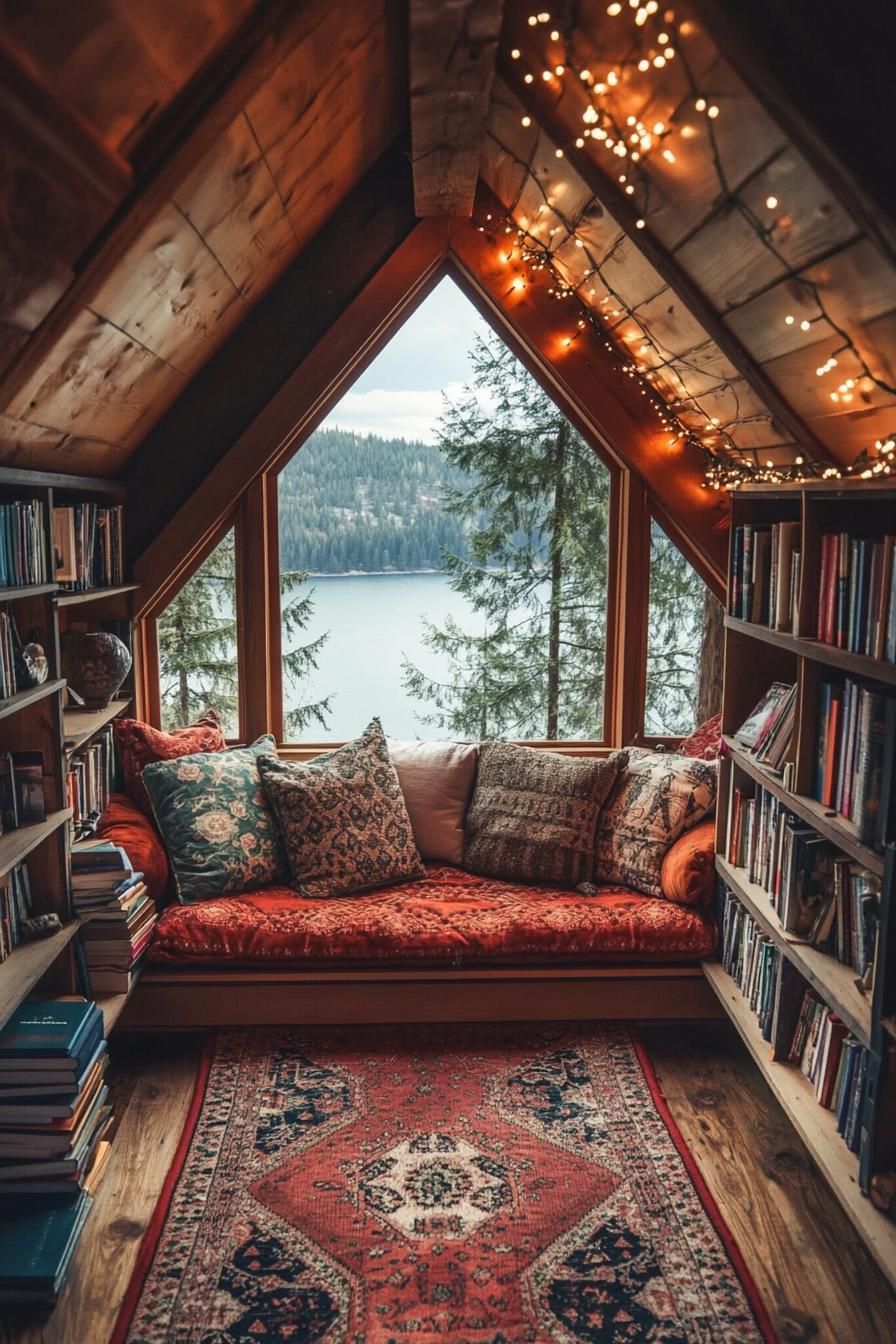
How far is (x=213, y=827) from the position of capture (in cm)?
340

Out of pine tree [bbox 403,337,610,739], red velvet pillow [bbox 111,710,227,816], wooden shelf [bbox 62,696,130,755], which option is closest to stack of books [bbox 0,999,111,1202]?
wooden shelf [bbox 62,696,130,755]

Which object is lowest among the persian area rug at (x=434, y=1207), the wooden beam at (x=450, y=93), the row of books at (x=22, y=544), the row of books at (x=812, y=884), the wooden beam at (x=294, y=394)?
the persian area rug at (x=434, y=1207)

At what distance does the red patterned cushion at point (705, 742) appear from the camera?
3.69m

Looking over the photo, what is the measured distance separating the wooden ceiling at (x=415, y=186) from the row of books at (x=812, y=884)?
986 millimetres

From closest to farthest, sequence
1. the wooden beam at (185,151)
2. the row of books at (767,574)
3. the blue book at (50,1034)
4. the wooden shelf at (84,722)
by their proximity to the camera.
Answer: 1. the wooden beam at (185,151)
2. the blue book at (50,1034)
3. the row of books at (767,574)
4. the wooden shelf at (84,722)

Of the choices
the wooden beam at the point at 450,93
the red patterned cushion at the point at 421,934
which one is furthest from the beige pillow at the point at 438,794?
the wooden beam at the point at 450,93

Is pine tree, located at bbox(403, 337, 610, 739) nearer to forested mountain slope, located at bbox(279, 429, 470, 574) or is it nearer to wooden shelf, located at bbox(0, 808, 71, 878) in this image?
forested mountain slope, located at bbox(279, 429, 470, 574)

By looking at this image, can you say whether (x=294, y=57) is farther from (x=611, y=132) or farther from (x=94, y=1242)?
(x=94, y=1242)

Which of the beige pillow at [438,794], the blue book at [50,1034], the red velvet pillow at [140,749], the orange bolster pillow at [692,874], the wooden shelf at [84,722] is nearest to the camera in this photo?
the blue book at [50,1034]

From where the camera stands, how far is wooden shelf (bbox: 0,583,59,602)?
2.38 metres

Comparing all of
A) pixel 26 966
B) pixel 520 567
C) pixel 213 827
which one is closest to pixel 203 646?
pixel 213 827

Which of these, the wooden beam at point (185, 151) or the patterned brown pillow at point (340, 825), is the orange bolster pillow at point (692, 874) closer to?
the patterned brown pillow at point (340, 825)

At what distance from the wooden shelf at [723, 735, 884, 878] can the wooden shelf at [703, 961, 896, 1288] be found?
24.2 inches

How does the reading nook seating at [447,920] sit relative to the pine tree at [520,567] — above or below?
below
